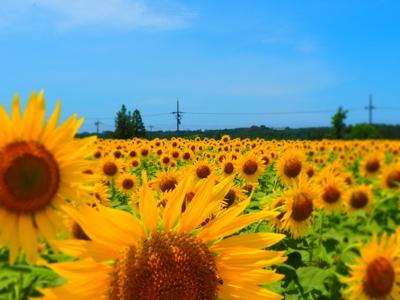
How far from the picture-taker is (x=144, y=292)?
1.44 metres

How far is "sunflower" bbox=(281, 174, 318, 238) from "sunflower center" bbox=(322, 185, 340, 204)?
1.73m

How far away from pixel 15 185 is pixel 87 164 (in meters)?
0.28

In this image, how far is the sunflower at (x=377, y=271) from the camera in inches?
158

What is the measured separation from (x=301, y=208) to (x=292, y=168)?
9.49ft

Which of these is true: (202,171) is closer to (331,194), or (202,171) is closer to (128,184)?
(331,194)

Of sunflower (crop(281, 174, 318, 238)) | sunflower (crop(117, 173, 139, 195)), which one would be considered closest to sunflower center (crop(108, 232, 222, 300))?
sunflower (crop(281, 174, 318, 238))

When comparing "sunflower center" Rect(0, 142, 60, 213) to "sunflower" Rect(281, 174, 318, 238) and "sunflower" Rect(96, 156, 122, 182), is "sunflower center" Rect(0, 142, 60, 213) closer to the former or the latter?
"sunflower" Rect(281, 174, 318, 238)

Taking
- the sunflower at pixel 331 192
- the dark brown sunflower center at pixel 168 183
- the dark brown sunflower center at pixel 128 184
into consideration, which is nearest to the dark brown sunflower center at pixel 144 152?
the dark brown sunflower center at pixel 128 184

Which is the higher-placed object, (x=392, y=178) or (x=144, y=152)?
(x=144, y=152)

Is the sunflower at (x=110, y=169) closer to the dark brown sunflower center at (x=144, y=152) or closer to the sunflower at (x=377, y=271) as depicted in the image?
the dark brown sunflower center at (x=144, y=152)

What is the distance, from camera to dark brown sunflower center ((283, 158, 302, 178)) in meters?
8.79

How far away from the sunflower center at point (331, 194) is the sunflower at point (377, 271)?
369 centimetres

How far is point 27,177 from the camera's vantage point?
1.79 metres

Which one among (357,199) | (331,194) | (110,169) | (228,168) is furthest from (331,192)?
(110,169)
